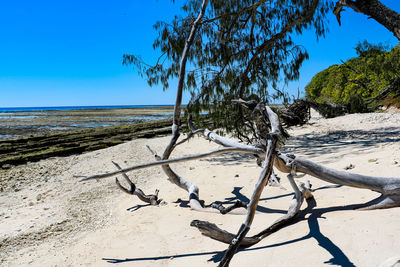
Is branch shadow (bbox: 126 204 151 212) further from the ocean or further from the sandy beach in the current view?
the ocean

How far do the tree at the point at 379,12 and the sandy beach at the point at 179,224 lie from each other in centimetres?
266

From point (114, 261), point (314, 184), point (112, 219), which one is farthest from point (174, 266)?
point (314, 184)

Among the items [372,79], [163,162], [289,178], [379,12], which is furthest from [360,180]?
[372,79]

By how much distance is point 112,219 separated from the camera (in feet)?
13.2

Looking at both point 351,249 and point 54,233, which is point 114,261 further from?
point 351,249

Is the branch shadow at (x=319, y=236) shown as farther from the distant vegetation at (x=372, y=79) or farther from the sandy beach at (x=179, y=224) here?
the distant vegetation at (x=372, y=79)

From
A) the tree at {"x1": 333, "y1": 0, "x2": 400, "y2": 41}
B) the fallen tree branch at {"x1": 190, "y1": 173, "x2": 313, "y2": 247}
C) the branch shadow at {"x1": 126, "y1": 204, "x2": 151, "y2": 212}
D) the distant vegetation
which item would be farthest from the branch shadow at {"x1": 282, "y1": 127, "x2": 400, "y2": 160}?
the distant vegetation

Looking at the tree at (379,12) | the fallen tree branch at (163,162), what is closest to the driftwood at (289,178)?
the fallen tree branch at (163,162)

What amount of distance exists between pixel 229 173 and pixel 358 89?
62.6 ft

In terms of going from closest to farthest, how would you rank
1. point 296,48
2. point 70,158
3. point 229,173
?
point 229,173 → point 296,48 → point 70,158

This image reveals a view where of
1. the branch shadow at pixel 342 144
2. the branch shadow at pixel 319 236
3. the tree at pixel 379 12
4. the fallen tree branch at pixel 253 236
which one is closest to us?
the branch shadow at pixel 319 236

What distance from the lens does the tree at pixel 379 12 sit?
17.1ft

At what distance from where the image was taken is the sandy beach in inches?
82.3

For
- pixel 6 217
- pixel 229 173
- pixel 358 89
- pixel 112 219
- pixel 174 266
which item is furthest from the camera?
pixel 358 89
